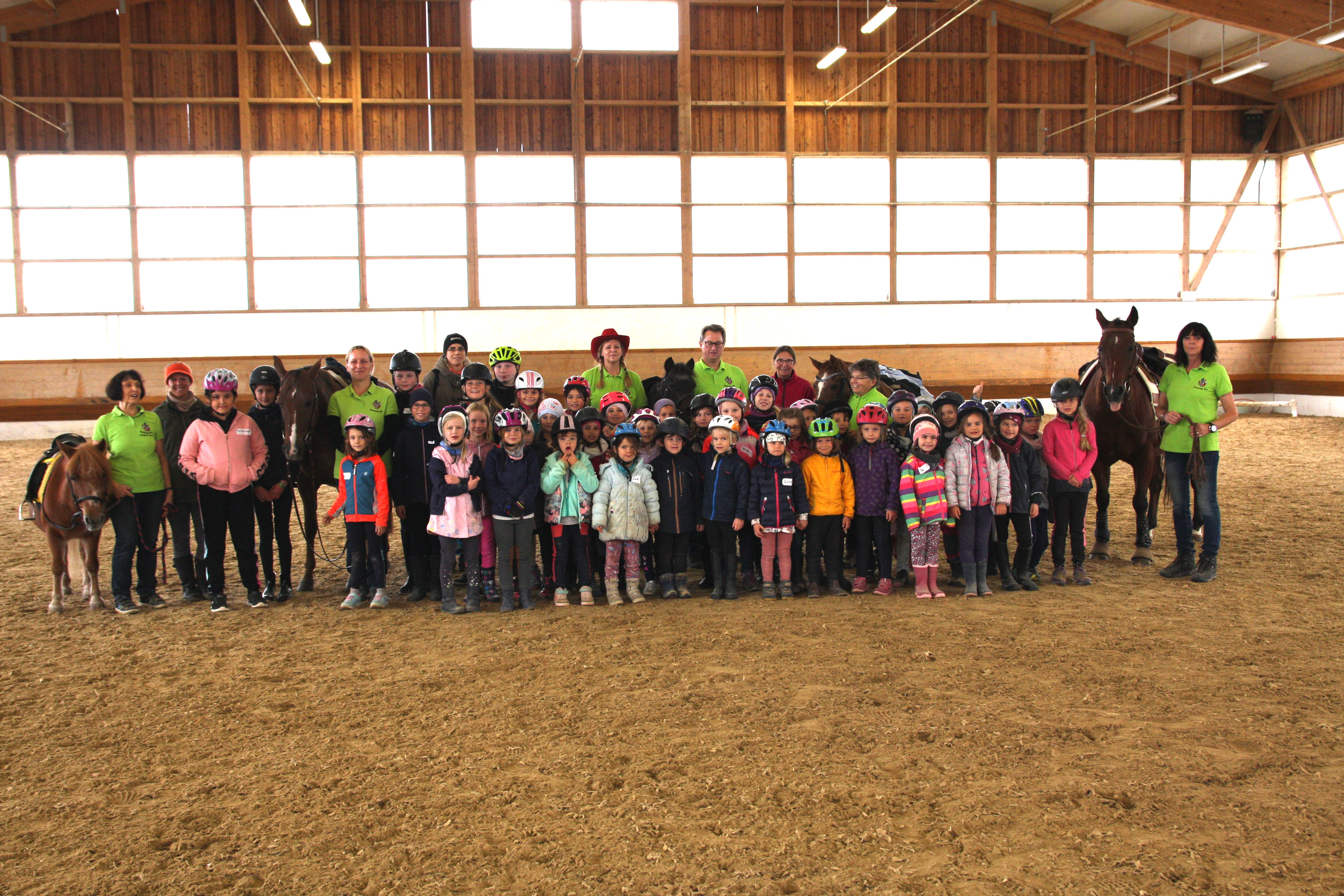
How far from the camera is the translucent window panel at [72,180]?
54.3 feet

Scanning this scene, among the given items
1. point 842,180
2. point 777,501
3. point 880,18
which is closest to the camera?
point 777,501

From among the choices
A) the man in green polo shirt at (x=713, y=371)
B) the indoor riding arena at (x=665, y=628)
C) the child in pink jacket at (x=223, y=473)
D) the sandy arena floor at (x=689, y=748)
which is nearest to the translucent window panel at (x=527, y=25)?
the indoor riding arena at (x=665, y=628)

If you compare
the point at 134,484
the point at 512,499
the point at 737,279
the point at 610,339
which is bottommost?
the point at 512,499

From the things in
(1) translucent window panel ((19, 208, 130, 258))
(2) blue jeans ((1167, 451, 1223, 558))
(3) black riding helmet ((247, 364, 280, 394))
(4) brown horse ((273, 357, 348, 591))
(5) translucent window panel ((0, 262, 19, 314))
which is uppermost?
(1) translucent window panel ((19, 208, 130, 258))

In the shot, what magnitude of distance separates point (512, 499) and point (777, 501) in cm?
176

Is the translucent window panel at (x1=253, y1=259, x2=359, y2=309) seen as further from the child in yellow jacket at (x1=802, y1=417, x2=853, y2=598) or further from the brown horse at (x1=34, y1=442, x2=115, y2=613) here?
the child in yellow jacket at (x1=802, y1=417, x2=853, y2=598)

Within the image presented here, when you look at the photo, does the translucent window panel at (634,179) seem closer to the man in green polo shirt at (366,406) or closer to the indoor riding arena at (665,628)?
the indoor riding arena at (665,628)

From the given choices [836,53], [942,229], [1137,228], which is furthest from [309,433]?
[1137,228]

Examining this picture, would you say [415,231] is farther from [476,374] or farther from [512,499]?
[512,499]

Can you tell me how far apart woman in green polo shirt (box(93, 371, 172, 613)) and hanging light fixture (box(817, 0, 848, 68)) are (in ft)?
46.9

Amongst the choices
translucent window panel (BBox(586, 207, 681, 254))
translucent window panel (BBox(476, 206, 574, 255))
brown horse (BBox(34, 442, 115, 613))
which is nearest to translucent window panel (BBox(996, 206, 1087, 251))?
translucent window panel (BBox(586, 207, 681, 254))

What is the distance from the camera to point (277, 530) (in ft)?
20.6

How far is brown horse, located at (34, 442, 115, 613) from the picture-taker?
5.62 metres

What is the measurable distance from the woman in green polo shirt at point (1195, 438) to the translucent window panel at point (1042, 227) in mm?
13304
